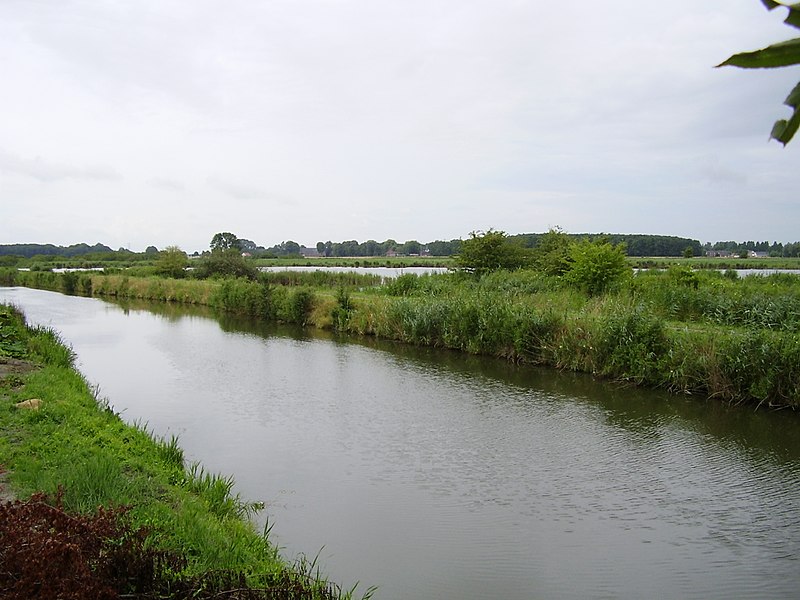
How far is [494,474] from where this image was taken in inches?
334

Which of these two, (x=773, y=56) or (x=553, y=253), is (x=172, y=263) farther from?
(x=773, y=56)

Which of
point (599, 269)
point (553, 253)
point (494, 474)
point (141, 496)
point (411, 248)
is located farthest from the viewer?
point (411, 248)

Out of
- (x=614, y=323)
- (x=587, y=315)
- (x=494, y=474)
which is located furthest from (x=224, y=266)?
(x=494, y=474)

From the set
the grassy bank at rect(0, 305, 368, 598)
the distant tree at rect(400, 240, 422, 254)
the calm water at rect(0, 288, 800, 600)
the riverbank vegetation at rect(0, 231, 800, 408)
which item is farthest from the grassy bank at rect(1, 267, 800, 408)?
the distant tree at rect(400, 240, 422, 254)

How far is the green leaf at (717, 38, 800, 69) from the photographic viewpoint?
3.43ft

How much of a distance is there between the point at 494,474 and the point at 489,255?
19916mm

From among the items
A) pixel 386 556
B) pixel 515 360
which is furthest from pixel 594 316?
pixel 386 556

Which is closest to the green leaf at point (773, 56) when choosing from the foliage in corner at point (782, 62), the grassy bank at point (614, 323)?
the foliage in corner at point (782, 62)

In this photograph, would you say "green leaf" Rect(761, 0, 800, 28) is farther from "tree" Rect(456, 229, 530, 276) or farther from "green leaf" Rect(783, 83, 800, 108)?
"tree" Rect(456, 229, 530, 276)

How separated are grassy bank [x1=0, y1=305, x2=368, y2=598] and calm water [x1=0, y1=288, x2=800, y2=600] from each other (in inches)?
36.8

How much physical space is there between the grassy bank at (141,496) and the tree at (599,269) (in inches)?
633

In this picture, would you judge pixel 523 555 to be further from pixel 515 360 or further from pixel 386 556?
pixel 515 360

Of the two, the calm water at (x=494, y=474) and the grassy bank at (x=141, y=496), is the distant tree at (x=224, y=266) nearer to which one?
the calm water at (x=494, y=474)

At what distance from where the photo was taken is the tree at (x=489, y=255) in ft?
91.0
